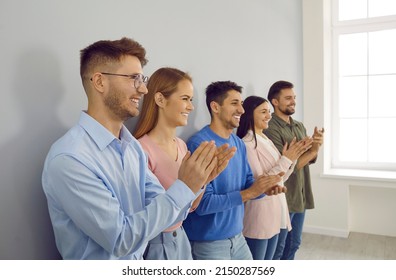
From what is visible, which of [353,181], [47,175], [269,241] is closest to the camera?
[47,175]

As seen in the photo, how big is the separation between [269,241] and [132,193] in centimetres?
76

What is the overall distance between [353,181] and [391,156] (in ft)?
0.76

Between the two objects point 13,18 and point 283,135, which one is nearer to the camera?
point 13,18

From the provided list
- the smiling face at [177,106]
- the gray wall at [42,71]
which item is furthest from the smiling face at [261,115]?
the smiling face at [177,106]

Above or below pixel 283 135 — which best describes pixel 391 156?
below

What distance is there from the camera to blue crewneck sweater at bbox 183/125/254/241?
35.8 inches

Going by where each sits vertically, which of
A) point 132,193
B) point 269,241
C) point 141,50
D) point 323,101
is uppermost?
point 141,50

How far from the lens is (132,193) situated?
61 cm

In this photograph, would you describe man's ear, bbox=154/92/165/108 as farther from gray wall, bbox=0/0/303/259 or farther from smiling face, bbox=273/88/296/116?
smiling face, bbox=273/88/296/116

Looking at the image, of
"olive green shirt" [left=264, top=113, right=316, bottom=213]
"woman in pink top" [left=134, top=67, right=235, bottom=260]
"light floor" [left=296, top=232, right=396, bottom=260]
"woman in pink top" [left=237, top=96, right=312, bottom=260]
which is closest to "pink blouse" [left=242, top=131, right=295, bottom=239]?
"woman in pink top" [left=237, top=96, right=312, bottom=260]

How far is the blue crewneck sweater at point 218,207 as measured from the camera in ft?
2.98

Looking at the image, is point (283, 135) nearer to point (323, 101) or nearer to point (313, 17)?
Result: point (323, 101)

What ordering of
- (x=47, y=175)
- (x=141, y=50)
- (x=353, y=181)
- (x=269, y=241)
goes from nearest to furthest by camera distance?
(x=47, y=175) < (x=141, y=50) < (x=269, y=241) < (x=353, y=181)
